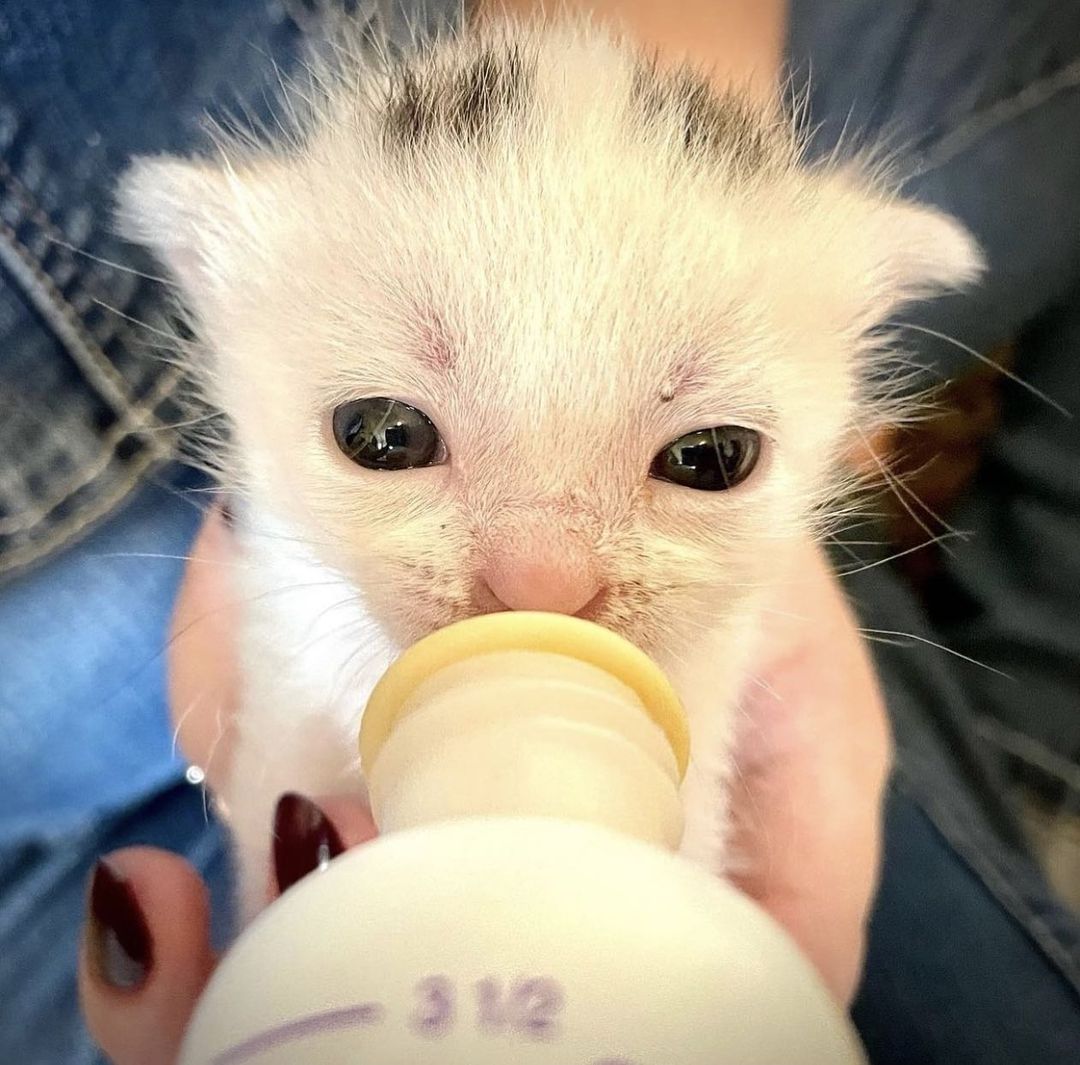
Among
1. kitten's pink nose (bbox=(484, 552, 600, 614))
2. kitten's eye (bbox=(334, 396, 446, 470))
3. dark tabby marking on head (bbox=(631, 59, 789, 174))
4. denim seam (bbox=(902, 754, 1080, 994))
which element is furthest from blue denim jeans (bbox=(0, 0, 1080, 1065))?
kitten's pink nose (bbox=(484, 552, 600, 614))

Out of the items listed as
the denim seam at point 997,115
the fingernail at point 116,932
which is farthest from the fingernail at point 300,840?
the denim seam at point 997,115

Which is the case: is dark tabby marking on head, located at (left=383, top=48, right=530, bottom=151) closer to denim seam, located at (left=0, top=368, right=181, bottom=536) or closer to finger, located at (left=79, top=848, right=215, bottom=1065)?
denim seam, located at (left=0, top=368, right=181, bottom=536)

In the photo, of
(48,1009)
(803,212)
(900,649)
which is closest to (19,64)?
(803,212)

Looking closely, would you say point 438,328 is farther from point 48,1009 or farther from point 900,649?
point 900,649

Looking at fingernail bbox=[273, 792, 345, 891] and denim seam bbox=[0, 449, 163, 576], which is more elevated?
denim seam bbox=[0, 449, 163, 576]

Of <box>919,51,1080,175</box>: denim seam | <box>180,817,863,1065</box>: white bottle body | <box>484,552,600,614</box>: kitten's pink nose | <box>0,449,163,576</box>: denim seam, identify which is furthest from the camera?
<box>919,51,1080,175</box>: denim seam

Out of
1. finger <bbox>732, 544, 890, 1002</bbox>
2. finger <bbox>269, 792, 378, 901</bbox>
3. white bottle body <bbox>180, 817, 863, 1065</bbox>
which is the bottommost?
finger <bbox>732, 544, 890, 1002</bbox>
